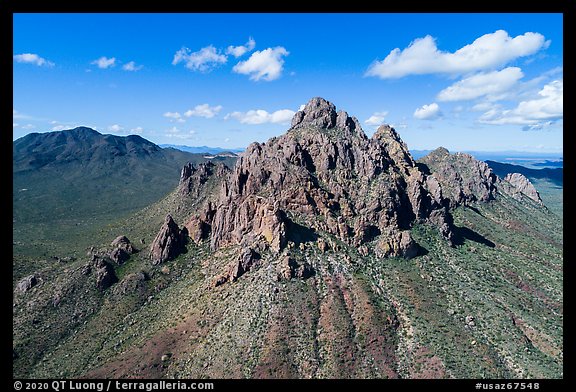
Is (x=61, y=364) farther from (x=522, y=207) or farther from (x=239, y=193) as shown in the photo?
(x=522, y=207)

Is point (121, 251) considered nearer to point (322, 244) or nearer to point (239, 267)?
point (239, 267)

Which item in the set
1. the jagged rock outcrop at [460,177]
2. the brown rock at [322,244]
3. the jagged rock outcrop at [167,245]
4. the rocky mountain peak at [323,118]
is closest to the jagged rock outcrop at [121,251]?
the jagged rock outcrop at [167,245]

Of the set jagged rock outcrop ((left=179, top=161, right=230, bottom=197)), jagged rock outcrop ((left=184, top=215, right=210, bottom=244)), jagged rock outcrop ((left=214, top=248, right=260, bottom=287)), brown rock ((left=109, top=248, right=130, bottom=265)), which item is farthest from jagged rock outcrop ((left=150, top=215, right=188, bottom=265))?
jagged rock outcrop ((left=179, top=161, right=230, bottom=197))

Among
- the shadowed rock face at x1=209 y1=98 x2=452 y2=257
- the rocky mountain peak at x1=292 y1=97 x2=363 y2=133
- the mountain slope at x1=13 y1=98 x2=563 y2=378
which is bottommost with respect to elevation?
the mountain slope at x1=13 y1=98 x2=563 y2=378

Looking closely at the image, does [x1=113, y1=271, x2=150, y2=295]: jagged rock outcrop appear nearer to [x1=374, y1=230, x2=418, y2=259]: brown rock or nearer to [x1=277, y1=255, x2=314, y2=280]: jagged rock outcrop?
[x1=277, y1=255, x2=314, y2=280]: jagged rock outcrop

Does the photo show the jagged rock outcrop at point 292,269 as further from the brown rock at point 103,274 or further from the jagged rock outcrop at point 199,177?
the jagged rock outcrop at point 199,177

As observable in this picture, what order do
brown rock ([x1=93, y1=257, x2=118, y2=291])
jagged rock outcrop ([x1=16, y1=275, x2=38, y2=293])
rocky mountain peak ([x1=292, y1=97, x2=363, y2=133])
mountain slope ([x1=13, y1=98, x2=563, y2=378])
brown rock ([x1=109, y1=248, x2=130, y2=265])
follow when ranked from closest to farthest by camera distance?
mountain slope ([x1=13, y1=98, x2=563, y2=378]) → jagged rock outcrop ([x1=16, y1=275, x2=38, y2=293]) → brown rock ([x1=93, y1=257, x2=118, y2=291]) → brown rock ([x1=109, y1=248, x2=130, y2=265]) → rocky mountain peak ([x1=292, y1=97, x2=363, y2=133])
